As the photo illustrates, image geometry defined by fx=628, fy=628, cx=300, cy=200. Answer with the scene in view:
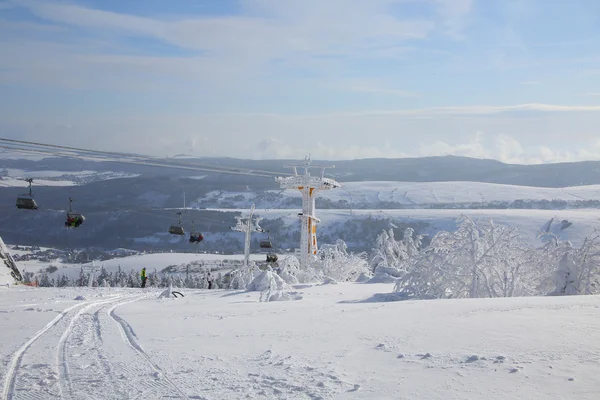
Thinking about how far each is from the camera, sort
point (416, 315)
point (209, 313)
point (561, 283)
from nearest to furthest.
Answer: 1. point (416, 315)
2. point (209, 313)
3. point (561, 283)

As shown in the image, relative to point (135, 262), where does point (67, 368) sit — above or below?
above

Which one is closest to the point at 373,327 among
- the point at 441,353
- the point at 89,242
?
the point at 441,353

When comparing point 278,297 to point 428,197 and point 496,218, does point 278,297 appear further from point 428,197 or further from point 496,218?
point 428,197

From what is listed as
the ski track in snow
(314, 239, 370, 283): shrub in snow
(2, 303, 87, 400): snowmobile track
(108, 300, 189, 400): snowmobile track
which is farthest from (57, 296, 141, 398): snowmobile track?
(314, 239, 370, 283): shrub in snow

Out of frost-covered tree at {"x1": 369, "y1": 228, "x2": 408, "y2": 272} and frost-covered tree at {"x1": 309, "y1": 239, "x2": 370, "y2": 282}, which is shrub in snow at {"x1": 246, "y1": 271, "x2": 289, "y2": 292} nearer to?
frost-covered tree at {"x1": 309, "y1": 239, "x2": 370, "y2": 282}

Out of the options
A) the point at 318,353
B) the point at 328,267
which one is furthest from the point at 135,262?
the point at 318,353

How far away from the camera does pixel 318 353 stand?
10.9 m

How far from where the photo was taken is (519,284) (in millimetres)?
23141

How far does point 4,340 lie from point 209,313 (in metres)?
5.96

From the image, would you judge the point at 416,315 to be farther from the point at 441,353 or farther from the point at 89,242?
the point at 89,242

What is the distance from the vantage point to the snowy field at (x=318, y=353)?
8414 mm

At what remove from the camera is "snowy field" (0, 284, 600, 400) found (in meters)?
8.41

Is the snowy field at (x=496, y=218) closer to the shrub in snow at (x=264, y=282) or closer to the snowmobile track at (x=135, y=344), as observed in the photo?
the shrub in snow at (x=264, y=282)

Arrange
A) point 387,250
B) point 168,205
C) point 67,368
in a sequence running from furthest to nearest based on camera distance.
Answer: point 168,205 → point 387,250 → point 67,368
